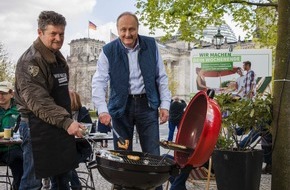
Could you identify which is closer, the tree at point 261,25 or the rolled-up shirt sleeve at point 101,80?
the rolled-up shirt sleeve at point 101,80

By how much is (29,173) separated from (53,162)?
254 millimetres

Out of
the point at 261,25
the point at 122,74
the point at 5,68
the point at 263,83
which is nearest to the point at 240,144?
the point at 122,74

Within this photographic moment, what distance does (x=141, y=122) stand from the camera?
414cm

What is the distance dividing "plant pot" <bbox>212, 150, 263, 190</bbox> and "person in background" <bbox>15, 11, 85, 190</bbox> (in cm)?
220

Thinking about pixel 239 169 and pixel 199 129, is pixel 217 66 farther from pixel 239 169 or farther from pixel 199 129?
pixel 199 129

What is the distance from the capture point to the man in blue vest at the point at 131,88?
4074mm

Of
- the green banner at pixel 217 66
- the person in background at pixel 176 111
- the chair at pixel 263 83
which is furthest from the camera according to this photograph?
the person in background at pixel 176 111

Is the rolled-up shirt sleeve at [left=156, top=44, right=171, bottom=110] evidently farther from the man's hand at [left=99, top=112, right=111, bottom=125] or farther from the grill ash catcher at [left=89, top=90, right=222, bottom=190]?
the grill ash catcher at [left=89, top=90, right=222, bottom=190]

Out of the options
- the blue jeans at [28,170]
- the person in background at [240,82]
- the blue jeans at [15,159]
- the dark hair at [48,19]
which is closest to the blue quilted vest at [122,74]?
the dark hair at [48,19]

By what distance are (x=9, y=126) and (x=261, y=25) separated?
1034 cm

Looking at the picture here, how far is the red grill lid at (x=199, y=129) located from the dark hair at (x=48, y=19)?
4.27ft

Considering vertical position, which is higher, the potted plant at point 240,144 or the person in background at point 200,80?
the person in background at point 200,80

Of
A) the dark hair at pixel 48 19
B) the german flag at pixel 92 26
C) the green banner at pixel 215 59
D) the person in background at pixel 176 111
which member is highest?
the german flag at pixel 92 26

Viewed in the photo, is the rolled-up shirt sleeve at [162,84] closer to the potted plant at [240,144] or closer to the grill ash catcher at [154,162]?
the grill ash catcher at [154,162]
